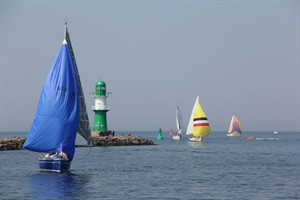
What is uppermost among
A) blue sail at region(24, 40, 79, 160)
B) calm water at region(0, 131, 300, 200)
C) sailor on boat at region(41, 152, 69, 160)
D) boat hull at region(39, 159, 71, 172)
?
blue sail at region(24, 40, 79, 160)

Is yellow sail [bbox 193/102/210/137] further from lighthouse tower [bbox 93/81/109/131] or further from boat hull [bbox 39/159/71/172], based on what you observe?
boat hull [bbox 39/159/71/172]

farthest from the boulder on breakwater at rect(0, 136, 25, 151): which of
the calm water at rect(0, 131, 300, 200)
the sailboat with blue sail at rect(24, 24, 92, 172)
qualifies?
the sailboat with blue sail at rect(24, 24, 92, 172)

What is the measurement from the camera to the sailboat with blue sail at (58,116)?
155 feet

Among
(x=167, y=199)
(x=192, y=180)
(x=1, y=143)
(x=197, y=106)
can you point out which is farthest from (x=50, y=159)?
(x=197, y=106)

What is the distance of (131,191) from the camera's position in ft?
128

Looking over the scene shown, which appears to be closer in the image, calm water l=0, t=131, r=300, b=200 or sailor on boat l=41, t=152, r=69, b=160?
calm water l=0, t=131, r=300, b=200

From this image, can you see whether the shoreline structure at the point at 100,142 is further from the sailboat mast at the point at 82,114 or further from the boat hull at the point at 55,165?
the sailboat mast at the point at 82,114

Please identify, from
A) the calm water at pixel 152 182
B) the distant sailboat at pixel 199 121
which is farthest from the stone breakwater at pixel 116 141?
the calm water at pixel 152 182

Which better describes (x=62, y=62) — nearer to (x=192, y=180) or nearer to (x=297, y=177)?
(x=192, y=180)

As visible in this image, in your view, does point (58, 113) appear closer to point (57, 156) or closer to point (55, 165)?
point (57, 156)

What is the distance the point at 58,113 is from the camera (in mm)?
→ 47281

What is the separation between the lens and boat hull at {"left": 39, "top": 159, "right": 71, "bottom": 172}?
157 ft

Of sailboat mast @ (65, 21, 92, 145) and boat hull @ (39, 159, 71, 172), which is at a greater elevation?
sailboat mast @ (65, 21, 92, 145)

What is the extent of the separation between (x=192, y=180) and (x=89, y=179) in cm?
768
